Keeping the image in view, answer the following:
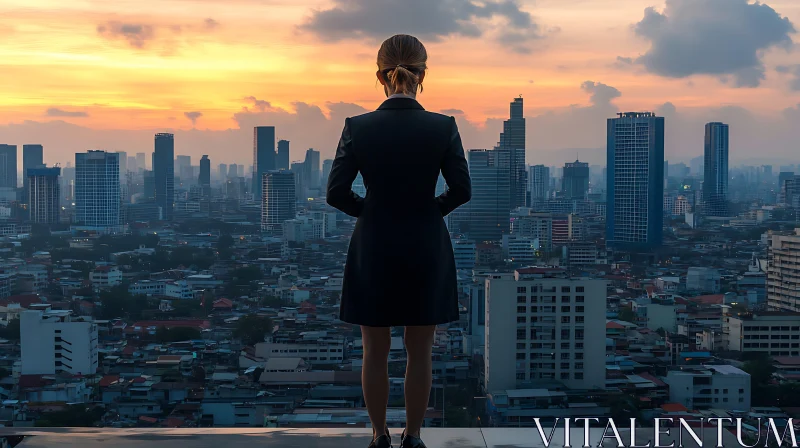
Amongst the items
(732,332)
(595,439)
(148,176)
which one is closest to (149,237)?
(148,176)

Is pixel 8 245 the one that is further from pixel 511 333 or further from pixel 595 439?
pixel 595 439

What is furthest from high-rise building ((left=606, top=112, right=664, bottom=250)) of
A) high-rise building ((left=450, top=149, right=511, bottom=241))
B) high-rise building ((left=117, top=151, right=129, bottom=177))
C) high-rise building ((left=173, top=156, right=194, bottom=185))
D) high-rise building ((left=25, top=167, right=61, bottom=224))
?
high-rise building ((left=25, top=167, right=61, bottom=224))

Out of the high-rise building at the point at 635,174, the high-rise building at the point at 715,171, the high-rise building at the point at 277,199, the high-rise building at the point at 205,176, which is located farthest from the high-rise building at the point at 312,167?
the high-rise building at the point at 715,171

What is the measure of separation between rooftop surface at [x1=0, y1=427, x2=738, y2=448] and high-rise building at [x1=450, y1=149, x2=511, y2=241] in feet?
50.5

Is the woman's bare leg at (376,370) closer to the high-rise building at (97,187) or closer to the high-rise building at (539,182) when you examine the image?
the high-rise building at (539,182)

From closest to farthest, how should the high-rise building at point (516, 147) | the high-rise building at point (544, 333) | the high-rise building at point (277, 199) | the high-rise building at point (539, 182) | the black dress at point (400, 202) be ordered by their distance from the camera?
the black dress at point (400, 202) < the high-rise building at point (544, 333) < the high-rise building at point (516, 147) < the high-rise building at point (277, 199) < the high-rise building at point (539, 182)

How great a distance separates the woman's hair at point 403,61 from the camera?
152 centimetres

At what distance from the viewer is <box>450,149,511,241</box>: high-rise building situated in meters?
18.1

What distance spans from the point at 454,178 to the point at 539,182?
23109mm

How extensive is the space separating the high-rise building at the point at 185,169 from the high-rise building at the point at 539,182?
10339 millimetres

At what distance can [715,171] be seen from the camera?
902 inches

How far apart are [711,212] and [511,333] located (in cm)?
1760

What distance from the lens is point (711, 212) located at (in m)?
21.8

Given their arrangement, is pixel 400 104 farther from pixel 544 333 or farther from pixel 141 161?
pixel 141 161
